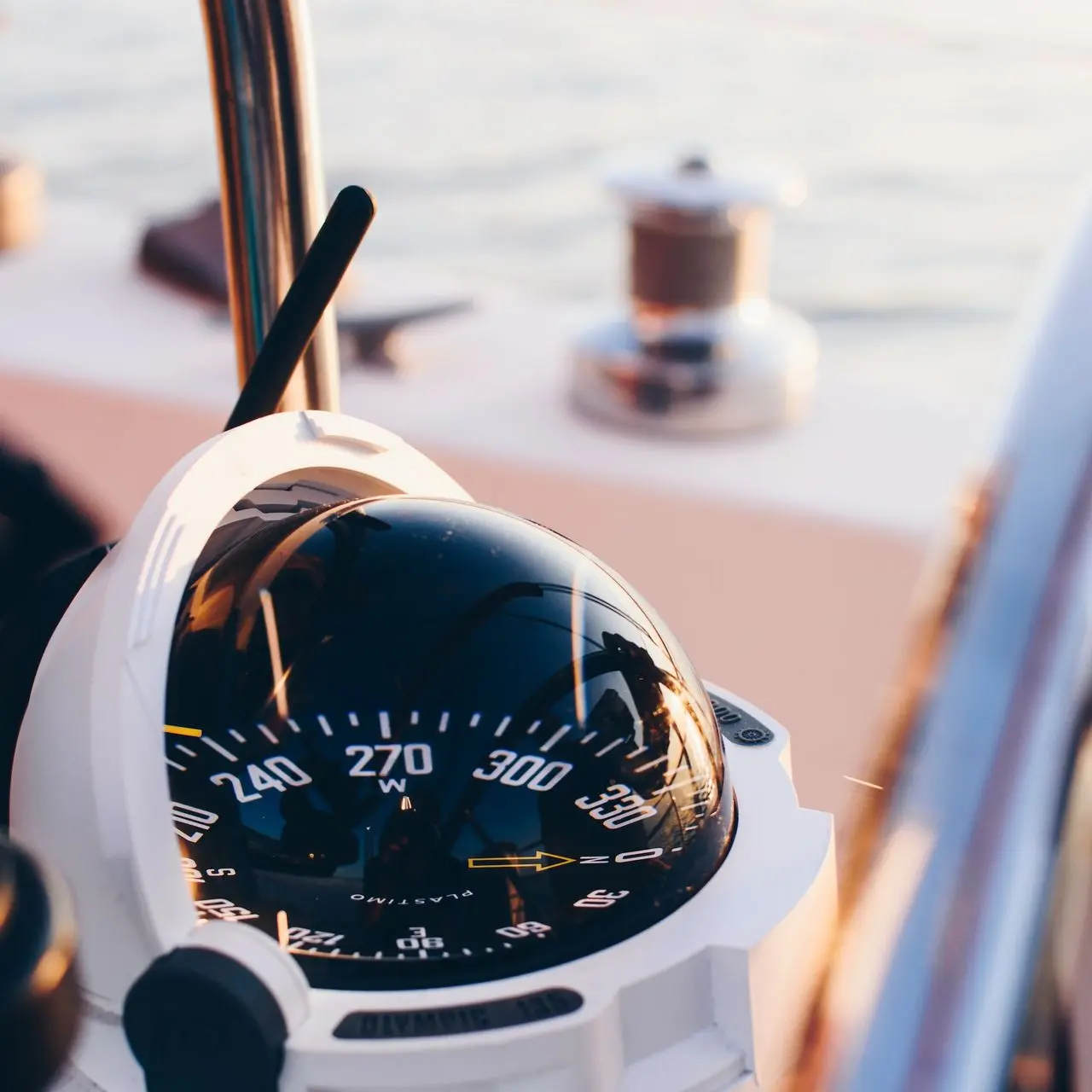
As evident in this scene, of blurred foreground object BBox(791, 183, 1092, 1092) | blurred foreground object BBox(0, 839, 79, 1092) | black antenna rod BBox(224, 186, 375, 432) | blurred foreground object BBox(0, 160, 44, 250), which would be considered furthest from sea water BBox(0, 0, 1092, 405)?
blurred foreground object BBox(0, 839, 79, 1092)

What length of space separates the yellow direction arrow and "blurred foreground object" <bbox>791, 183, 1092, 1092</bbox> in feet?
0.44

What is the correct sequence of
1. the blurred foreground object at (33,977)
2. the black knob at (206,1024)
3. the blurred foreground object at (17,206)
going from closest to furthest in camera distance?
1. the blurred foreground object at (33,977)
2. the black knob at (206,1024)
3. the blurred foreground object at (17,206)

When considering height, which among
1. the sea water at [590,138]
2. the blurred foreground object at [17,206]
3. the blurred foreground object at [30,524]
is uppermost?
the blurred foreground object at [30,524]

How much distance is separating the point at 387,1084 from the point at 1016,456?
431 millimetres

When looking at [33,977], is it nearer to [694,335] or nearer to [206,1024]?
[206,1024]

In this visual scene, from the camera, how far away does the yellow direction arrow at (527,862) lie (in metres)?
0.46

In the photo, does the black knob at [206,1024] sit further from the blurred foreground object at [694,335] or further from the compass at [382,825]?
the blurred foreground object at [694,335]

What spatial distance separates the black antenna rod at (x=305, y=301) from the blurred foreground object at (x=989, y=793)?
31 cm

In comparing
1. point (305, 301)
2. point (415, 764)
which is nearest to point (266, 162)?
point (305, 301)

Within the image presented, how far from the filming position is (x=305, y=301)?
21.0 inches

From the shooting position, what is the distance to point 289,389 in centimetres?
65

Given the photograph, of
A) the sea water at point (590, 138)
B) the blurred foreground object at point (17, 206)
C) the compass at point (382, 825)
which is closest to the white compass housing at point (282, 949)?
the compass at point (382, 825)

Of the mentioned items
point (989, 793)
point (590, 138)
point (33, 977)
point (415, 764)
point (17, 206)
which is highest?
point (33, 977)

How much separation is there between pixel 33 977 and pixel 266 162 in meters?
0.45
